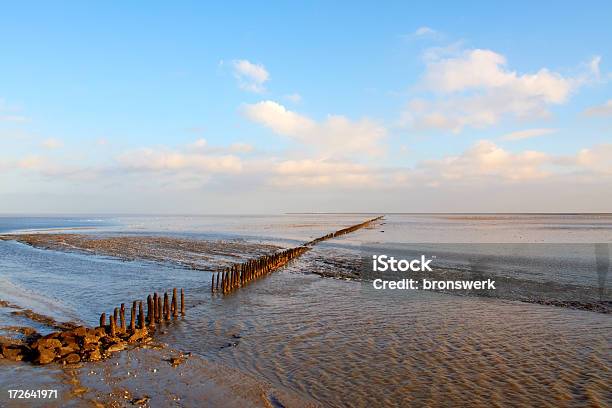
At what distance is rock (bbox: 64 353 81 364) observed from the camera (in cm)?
1162

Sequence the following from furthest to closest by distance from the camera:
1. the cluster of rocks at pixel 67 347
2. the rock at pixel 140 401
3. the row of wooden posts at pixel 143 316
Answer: the row of wooden posts at pixel 143 316 < the cluster of rocks at pixel 67 347 < the rock at pixel 140 401

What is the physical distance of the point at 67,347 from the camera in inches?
480

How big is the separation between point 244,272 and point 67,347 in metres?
14.9

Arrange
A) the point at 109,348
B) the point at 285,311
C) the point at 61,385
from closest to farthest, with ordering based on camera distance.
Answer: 1. the point at 61,385
2. the point at 109,348
3. the point at 285,311

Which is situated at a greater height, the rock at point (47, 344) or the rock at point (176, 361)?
the rock at point (47, 344)

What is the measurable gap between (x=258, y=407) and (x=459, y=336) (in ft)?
28.5

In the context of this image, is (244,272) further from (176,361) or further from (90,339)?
(176,361)

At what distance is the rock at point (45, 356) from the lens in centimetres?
1154

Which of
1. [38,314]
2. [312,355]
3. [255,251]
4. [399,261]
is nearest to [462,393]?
[312,355]

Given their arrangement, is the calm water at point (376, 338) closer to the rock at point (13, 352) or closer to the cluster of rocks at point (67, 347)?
the cluster of rocks at point (67, 347)

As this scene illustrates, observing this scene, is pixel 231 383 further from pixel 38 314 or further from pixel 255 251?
pixel 255 251

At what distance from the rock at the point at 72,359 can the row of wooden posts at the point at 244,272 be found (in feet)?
37.5

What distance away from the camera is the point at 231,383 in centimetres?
1082

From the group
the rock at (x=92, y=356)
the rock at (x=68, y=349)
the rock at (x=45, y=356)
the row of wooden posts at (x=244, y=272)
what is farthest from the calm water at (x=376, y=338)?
the rock at (x=45, y=356)
